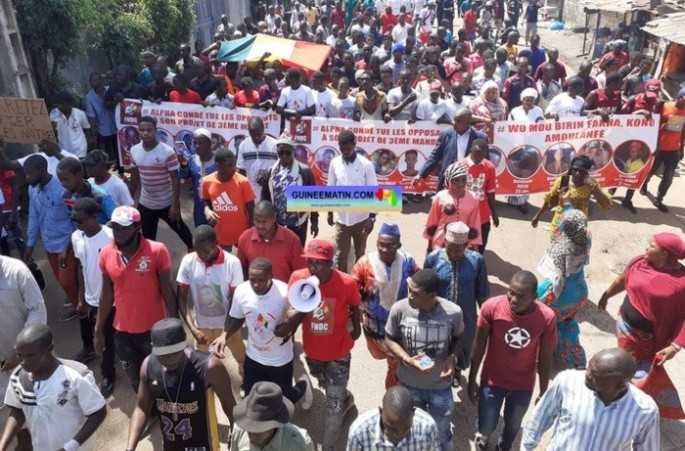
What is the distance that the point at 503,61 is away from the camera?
11.3 metres

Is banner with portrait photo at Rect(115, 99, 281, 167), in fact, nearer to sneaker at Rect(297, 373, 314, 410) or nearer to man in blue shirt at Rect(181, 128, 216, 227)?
man in blue shirt at Rect(181, 128, 216, 227)

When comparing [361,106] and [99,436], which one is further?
[361,106]

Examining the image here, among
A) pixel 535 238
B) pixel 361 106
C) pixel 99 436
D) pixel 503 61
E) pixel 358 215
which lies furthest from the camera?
pixel 503 61

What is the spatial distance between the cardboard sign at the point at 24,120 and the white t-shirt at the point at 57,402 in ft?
13.5

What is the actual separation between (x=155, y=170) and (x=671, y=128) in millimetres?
6729

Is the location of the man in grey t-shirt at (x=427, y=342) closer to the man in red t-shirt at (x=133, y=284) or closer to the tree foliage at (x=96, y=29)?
the man in red t-shirt at (x=133, y=284)

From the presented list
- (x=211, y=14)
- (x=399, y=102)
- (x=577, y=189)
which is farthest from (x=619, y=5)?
(x=577, y=189)

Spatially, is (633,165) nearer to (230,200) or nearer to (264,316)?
(230,200)

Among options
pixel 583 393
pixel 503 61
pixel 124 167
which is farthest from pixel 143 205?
pixel 503 61

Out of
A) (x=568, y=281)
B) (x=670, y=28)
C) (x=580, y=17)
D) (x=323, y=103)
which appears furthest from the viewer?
(x=580, y=17)

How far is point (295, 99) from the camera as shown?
879 centimetres

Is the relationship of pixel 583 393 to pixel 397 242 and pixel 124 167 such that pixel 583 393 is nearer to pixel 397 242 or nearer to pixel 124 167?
pixel 397 242

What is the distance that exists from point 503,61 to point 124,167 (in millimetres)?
7190

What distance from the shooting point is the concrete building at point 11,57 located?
26.5 ft
